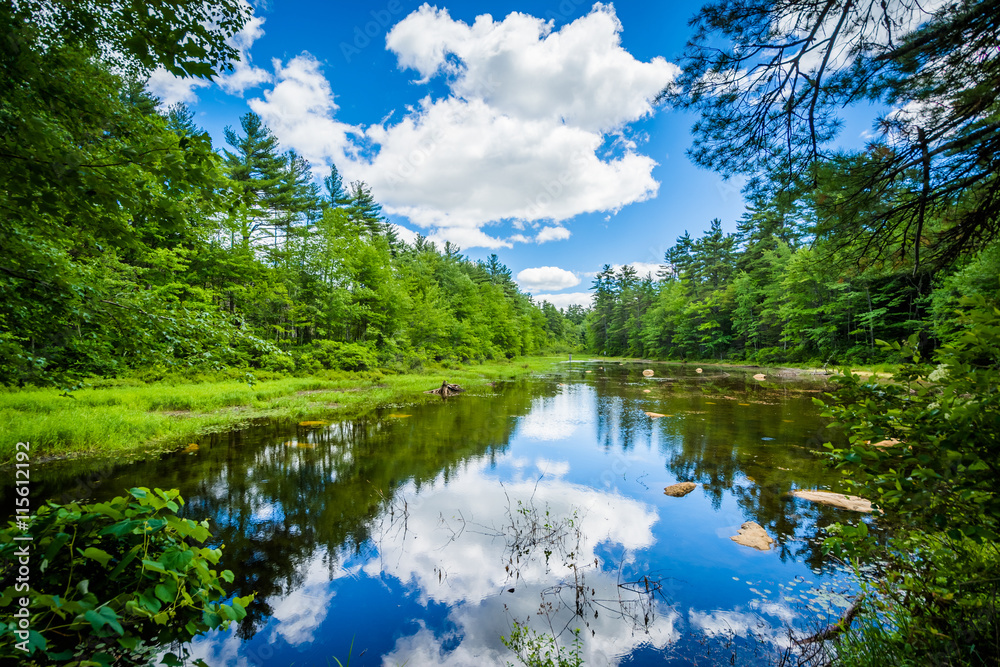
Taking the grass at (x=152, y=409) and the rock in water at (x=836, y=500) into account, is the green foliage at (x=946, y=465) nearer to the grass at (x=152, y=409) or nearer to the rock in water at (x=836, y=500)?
the rock in water at (x=836, y=500)

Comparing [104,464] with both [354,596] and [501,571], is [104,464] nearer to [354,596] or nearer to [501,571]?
[354,596]

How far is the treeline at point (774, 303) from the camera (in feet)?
44.0

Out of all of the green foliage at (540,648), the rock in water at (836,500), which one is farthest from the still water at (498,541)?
the rock in water at (836,500)

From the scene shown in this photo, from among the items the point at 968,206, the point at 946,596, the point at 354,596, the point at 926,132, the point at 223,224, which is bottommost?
the point at 354,596

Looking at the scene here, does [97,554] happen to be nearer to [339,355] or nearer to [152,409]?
[152,409]

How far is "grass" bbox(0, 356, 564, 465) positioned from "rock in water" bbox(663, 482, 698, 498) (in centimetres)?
988

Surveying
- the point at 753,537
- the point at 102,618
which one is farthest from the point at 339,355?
the point at 102,618

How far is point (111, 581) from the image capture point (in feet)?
5.27

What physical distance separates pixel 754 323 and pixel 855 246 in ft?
123

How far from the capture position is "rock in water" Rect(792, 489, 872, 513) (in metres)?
5.85

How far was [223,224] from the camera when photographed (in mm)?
17562

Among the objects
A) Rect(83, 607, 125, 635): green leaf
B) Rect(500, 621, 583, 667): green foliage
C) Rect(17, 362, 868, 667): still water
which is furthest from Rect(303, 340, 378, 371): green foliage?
Rect(83, 607, 125, 635): green leaf

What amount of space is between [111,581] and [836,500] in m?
8.73

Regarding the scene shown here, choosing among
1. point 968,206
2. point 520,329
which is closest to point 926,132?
Result: point 968,206
